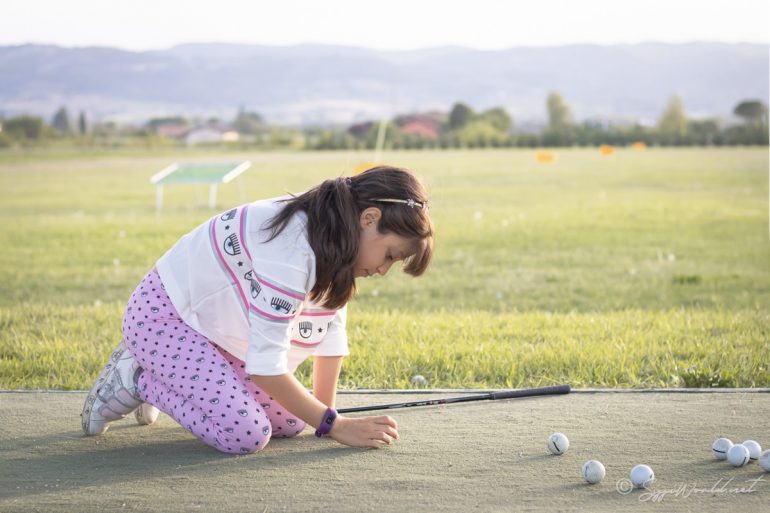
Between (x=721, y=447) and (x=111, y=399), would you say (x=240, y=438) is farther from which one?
(x=721, y=447)

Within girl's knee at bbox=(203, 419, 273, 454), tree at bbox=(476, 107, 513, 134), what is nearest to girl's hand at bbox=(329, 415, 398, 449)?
girl's knee at bbox=(203, 419, 273, 454)

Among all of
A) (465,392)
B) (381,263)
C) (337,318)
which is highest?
(381,263)

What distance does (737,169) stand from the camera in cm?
2667

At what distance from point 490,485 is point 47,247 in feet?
29.5

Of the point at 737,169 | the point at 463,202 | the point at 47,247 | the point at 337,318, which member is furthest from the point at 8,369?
the point at 737,169

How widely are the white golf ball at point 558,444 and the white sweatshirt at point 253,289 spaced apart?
0.87 metres

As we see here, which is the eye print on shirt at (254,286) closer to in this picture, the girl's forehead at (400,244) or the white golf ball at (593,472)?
the girl's forehead at (400,244)

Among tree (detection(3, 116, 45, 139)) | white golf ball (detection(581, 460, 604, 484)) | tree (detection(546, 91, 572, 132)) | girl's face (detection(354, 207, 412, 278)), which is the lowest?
white golf ball (detection(581, 460, 604, 484))

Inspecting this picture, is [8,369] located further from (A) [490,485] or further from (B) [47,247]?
(B) [47,247]

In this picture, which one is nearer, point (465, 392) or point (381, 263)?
point (381, 263)

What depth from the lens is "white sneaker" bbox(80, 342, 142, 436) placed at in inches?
140

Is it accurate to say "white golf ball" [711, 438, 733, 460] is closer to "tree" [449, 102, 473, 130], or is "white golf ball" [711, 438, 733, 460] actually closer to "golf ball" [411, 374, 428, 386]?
"golf ball" [411, 374, 428, 386]

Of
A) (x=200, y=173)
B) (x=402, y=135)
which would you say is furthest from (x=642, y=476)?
(x=402, y=135)

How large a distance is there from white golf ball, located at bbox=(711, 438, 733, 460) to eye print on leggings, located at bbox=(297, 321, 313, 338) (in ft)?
4.83
